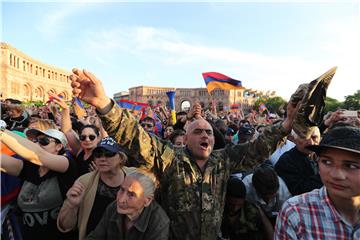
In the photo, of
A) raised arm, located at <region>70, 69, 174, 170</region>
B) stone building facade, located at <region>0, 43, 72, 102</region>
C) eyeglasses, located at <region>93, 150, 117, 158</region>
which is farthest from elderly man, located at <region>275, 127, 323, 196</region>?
stone building facade, located at <region>0, 43, 72, 102</region>

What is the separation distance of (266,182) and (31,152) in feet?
7.98

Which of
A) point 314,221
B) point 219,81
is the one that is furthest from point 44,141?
point 219,81

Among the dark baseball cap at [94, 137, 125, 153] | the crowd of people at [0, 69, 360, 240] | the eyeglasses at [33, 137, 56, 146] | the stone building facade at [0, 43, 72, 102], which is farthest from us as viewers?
the stone building facade at [0, 43, 72, 102]

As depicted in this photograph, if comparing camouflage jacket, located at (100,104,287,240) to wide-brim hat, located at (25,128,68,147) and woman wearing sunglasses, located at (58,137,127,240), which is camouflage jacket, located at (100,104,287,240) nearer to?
woman wearing sunglasses, located at (58,137,127,240)

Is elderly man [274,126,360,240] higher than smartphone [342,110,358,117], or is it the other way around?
smartphone [342,110,358,117]

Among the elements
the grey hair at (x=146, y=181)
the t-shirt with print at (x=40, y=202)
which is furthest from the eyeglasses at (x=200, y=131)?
the t-shirt with print at (x=40, y=202)

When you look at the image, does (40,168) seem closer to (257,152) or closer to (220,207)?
(220,207)

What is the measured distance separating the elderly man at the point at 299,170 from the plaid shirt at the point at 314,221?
1320mm

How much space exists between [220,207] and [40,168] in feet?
6.09

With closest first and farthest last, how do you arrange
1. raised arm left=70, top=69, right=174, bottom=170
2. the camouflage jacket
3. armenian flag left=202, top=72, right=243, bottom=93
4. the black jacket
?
raised arm left=70, top=69, right=174, bottom=170
the camouflage jacket
the black jacket
armenian flag left=202, top=72, right=243, bottom=93

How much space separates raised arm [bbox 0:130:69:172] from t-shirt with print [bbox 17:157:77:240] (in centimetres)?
14

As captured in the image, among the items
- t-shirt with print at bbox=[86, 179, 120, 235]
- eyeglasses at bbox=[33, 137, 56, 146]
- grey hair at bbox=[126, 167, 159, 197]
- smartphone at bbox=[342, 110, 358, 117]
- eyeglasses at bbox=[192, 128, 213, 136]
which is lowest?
t-shirt with print at bbox=[86, 179, 120, 235]

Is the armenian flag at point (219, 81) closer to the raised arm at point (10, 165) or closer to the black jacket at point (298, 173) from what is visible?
the black jacket at point (298, 173)

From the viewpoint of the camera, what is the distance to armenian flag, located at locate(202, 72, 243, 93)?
30.5 ft
